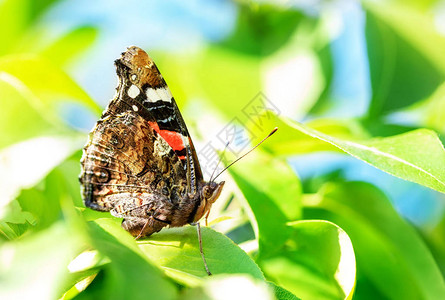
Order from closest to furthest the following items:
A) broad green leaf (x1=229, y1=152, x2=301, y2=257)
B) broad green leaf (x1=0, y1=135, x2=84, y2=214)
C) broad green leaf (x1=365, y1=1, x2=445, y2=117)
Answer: broad green leaf (x1=0, y1=135, x2=84, y2=214)
broad green leaf (x1=229, y1=152, x2=301, y2=257)
broad green leaf (x1=365, y1=1, x2=445, y2=117)

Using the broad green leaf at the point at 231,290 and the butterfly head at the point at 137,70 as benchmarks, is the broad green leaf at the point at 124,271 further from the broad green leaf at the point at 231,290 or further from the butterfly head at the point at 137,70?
the butterfly head at the point at 137,70

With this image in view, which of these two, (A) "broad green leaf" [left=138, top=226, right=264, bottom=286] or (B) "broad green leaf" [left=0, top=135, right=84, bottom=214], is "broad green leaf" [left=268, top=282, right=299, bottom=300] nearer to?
(A) "broad green leaf" [left=138, top=226, right=264, bottom=286]

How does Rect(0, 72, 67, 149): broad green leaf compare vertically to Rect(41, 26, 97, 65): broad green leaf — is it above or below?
below

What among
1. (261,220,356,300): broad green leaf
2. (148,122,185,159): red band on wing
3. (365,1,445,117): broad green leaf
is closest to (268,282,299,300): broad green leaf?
(261,220,356,300): broad green leaf

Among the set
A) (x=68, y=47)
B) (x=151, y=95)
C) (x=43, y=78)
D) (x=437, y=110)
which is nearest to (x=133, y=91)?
(x=151, y=95)

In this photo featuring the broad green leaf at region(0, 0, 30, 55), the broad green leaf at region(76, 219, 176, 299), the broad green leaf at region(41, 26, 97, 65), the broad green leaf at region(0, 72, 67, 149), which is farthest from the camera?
the broad green leaf at region(41, 26, 97, 65)

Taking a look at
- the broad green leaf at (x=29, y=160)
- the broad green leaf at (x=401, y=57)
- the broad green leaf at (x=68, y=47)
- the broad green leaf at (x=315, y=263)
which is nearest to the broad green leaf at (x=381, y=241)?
the broad green leaf at (x=315, y=263)

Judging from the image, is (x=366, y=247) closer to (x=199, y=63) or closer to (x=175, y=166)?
(x=175, y=166)
